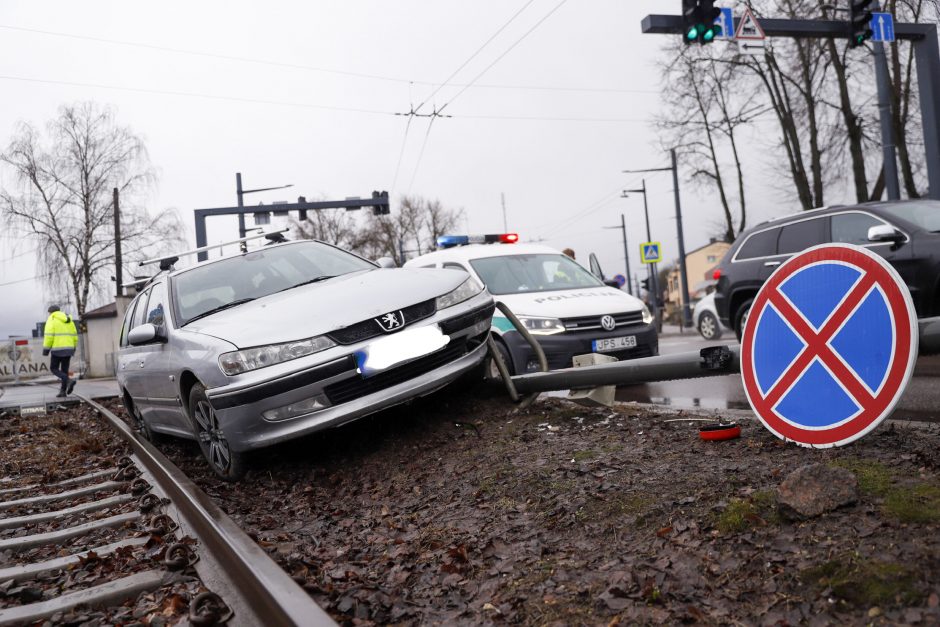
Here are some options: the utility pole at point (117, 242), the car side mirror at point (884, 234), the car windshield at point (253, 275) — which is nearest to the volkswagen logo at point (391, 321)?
the car windshield at point (253, 275)

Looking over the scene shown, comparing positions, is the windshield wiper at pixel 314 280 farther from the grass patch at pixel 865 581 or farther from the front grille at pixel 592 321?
the grass patch at pixel 865 581

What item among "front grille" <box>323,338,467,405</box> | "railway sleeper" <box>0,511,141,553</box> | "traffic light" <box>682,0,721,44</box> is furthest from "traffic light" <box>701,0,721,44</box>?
"railway sleeper" <box>0,511,141,553</box>

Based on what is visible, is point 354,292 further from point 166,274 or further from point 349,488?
point 166,274

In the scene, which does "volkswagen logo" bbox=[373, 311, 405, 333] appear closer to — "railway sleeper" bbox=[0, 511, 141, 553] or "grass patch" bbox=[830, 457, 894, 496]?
"railway sleeper" bbox=[0, 511, 141, 553]

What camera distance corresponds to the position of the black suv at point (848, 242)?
7695mm

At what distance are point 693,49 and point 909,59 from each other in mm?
7348

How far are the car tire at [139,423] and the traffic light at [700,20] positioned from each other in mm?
9568

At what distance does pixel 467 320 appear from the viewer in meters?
5.38

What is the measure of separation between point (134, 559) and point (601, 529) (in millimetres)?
2047

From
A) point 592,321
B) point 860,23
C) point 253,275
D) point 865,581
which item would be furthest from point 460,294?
point 860,23

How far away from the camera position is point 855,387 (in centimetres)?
329

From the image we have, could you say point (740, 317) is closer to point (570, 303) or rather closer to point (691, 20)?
point (570, 303)

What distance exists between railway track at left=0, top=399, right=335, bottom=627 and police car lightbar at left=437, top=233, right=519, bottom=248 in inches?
223

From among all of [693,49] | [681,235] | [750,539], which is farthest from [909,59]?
[750,539]
